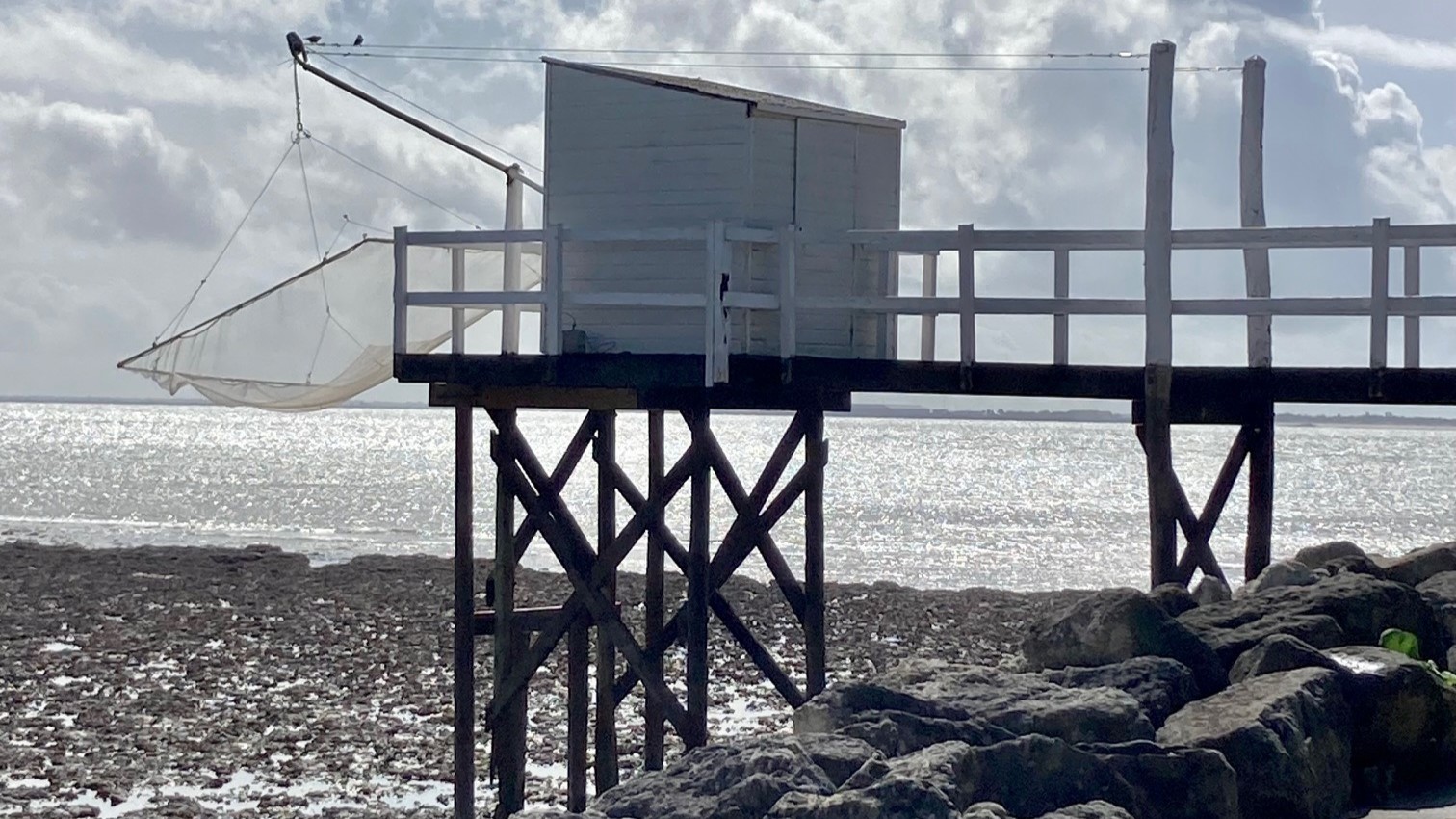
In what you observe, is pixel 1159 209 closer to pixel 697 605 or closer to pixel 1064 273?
pixel 1064 273

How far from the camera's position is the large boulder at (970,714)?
341 inches

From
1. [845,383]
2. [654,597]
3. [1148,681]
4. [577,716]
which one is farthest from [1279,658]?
[577,716]

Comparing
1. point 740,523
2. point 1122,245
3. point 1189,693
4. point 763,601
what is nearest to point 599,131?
point 740,523

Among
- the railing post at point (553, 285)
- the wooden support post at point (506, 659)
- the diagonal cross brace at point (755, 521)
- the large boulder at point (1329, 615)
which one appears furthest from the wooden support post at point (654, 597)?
the large boulder at point (1329, 615)

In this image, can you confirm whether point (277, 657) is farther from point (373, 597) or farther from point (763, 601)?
point (763, 601)

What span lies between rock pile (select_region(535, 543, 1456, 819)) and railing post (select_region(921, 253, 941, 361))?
11.3 ft

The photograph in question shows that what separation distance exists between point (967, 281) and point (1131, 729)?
4.99 m

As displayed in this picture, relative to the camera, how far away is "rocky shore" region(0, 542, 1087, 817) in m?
18.7

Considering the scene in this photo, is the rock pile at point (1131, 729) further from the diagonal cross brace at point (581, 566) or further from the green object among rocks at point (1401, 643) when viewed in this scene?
the diagonal cross brace at point (581, 566)

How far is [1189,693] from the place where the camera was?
9852mm

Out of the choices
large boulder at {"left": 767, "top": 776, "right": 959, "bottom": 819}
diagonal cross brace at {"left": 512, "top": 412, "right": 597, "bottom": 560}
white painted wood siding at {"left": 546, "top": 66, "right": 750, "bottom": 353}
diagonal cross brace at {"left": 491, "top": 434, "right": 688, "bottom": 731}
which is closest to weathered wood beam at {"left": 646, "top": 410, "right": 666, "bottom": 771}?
diagonal cross brace at {"left": 512, "top": 412, "right": 597, "bottom": 560}

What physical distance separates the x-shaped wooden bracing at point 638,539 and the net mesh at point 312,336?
1.93m

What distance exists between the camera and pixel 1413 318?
1253cm

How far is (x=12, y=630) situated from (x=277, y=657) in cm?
576
